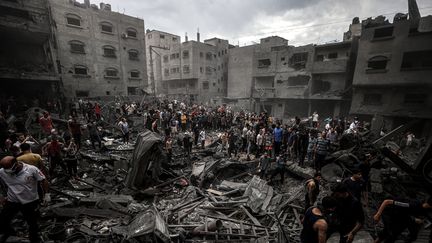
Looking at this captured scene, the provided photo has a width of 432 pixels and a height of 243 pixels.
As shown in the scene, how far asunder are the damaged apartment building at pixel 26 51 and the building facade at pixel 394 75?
107 ft

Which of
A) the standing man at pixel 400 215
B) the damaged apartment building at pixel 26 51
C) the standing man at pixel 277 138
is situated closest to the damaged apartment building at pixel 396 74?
the standing man at pixel 277 138

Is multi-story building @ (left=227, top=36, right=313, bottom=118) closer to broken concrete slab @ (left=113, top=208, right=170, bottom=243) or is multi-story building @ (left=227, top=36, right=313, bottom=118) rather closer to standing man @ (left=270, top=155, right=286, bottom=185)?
standing man @ (left=270, top=155, right=286, bottom=185)

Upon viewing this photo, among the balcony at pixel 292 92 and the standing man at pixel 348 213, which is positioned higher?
the balcony at pixel 292 92

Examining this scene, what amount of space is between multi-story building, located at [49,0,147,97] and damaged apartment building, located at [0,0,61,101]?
170 inches

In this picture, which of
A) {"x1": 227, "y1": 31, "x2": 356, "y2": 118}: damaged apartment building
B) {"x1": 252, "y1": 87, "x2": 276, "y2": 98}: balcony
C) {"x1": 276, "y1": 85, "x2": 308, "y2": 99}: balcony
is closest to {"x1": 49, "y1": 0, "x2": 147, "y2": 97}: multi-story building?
{"x1": 252, "y1": 87, "x2": 276, "y2": 98}: balcony

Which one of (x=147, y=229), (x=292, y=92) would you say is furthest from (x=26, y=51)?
(x=292, y=92)

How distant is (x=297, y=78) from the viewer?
30.2 metres

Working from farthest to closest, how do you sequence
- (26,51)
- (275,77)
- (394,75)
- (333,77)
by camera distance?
1. (275,77)
2. (333,77)
3. (26,51)
4. (394,75)

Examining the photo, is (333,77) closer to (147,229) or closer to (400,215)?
(400,215)

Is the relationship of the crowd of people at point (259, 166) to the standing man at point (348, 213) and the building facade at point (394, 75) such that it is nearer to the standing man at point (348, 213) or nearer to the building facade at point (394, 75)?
the standing man at point (348, 213)

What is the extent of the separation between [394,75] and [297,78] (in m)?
11.6

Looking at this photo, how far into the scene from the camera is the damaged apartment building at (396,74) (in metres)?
18.8

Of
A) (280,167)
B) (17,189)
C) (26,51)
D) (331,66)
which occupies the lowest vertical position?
(280,167)

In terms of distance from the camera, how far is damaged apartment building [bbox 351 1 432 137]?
61.6 ft
